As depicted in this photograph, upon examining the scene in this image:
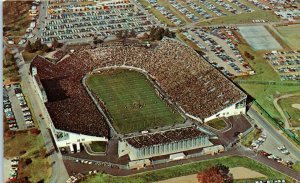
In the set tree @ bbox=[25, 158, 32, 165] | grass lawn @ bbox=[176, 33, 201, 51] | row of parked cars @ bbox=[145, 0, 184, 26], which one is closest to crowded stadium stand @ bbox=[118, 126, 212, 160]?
tree @ bbox=[25, 158, 32, 165]

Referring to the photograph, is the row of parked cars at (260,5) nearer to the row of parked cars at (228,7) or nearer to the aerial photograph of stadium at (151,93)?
the aerial photograph of stadium at (151,93)

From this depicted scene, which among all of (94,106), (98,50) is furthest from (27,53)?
(94,106)

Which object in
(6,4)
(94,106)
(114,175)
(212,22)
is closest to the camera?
(114,175)

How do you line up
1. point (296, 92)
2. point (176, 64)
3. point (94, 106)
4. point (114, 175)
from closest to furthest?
point (114, 175) → point (94, 106) → point (296, 92) → point (176, 64)

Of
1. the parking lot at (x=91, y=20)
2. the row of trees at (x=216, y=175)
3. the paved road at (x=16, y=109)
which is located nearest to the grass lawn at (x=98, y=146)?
the paved road at (x=16, y=109)

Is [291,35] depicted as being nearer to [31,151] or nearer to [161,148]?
[161,148]

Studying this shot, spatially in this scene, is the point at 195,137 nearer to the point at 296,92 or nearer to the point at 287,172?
the point at 287,172
